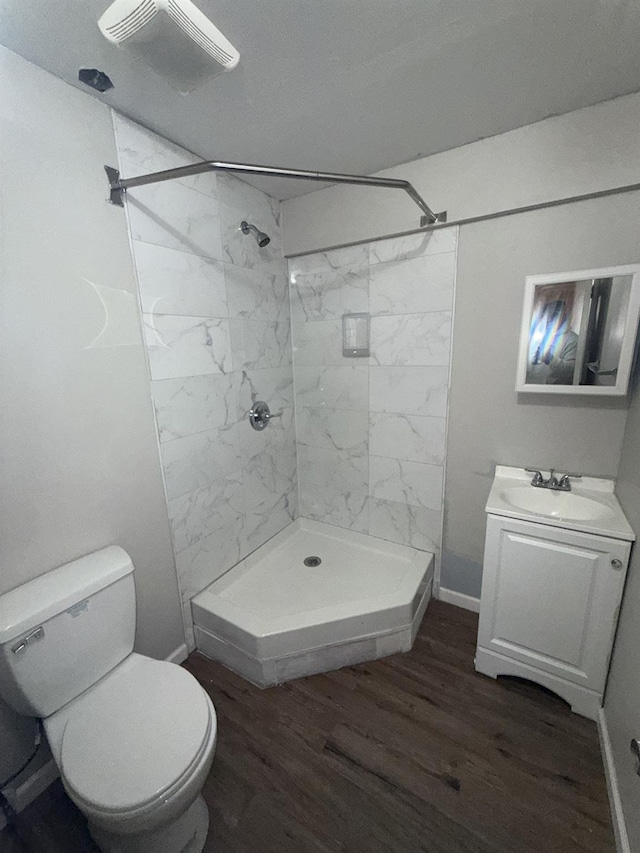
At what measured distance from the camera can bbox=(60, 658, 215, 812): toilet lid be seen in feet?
2.97

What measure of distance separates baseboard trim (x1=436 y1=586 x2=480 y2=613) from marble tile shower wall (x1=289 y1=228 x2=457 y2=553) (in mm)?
264

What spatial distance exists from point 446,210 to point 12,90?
1.67m

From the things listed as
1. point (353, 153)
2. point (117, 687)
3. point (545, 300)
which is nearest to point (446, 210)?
point (353, 153)

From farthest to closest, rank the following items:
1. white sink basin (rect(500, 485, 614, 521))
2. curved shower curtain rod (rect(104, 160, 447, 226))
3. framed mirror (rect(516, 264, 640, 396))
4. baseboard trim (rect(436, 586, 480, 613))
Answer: baseboard trim (rect(436, 586, 480, 613)), white sink basin (rect(500, 485, 614, 521)), framed mirror (rect(516, 264, 640, 396)), curved shower curtain rod (rect(104, 160, 447, 226))

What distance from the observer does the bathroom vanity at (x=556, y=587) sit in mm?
1308

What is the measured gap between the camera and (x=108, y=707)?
44.1 inches

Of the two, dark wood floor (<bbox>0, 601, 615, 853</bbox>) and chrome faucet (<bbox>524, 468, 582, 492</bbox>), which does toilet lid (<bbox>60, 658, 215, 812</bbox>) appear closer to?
dark wood floor (<bbox>0, 601, 615, 853</bbox>)

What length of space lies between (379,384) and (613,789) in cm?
184

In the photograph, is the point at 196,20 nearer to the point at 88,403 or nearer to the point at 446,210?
the point at 88,403

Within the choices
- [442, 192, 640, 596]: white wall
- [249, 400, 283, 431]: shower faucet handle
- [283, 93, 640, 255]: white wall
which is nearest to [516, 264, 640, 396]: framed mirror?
[442, 192, 640, 596]: white wall

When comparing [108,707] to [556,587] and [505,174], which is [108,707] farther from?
[505,174]

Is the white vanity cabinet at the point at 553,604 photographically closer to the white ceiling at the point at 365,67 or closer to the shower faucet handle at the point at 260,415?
the shower faucet handle at the point at 260,415

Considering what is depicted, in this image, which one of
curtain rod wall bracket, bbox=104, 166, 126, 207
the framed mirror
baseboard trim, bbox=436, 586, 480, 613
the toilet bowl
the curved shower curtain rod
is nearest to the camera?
the toilet bowl

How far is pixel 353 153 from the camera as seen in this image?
164cm
